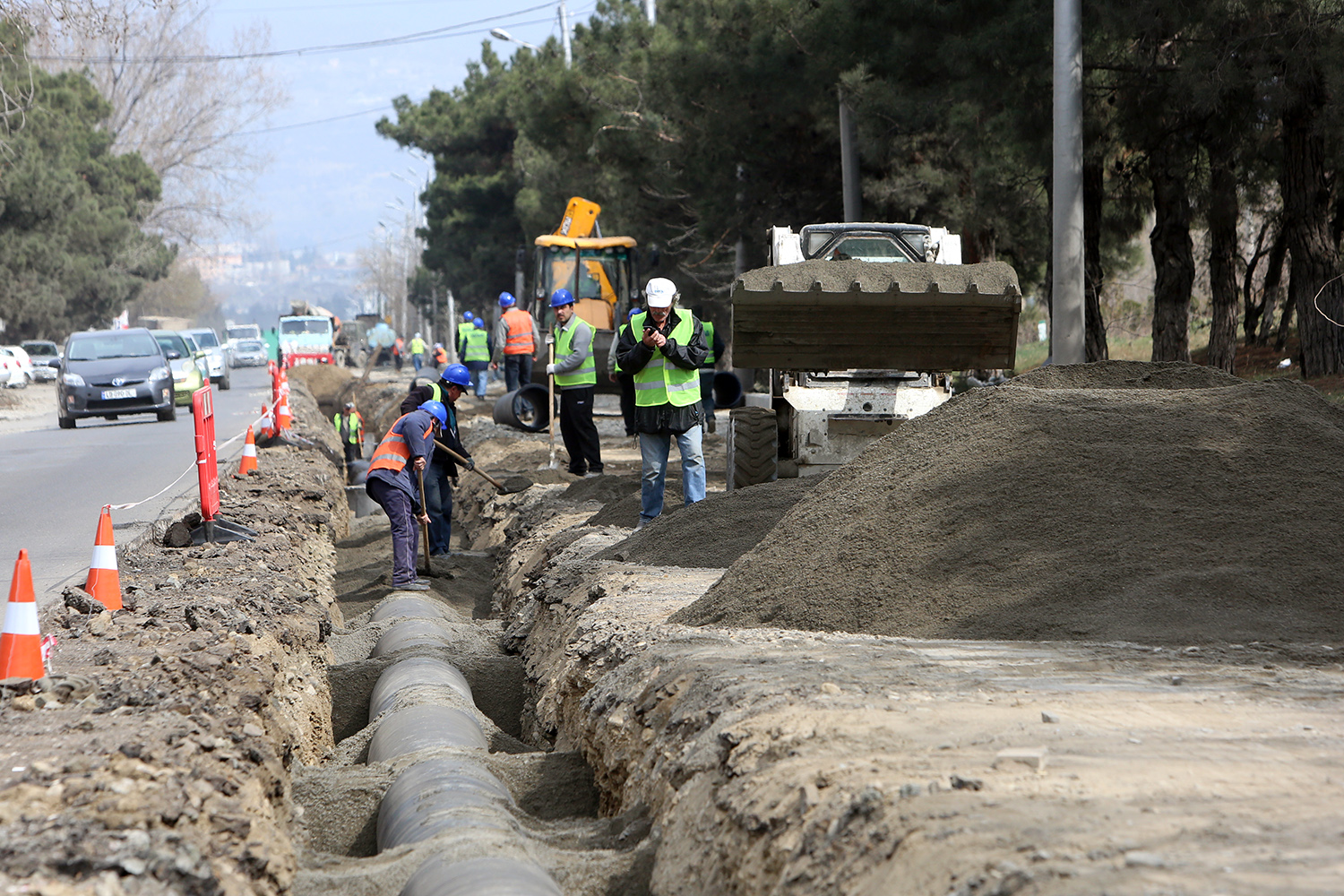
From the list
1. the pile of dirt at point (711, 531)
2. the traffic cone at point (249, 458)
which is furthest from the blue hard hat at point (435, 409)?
the traffic cone at point (249, 458)

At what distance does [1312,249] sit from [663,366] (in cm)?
820

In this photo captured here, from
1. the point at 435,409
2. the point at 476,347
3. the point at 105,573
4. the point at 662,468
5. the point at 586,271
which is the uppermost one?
the point at 586,271

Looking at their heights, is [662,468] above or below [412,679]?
above

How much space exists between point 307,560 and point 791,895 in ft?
23.1

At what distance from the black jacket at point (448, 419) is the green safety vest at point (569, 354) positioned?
1605 millimetres

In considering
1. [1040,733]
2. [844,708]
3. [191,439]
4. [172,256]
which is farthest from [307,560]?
[172,256]

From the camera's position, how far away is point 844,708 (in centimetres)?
386

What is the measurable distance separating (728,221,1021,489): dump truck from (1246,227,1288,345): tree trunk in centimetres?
900

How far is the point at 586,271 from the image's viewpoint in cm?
1995

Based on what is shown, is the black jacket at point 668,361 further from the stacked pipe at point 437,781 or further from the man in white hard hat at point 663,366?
the stacked pipe at point 437,781

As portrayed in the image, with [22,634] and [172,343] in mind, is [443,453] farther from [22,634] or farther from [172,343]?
[172,343]

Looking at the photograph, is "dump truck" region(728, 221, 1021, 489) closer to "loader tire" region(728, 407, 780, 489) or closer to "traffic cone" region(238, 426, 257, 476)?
"loader tire" region(728, 407, 780, 489)

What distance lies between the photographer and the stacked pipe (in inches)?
143

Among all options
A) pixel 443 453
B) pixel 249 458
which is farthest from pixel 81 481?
pixel 443 453
